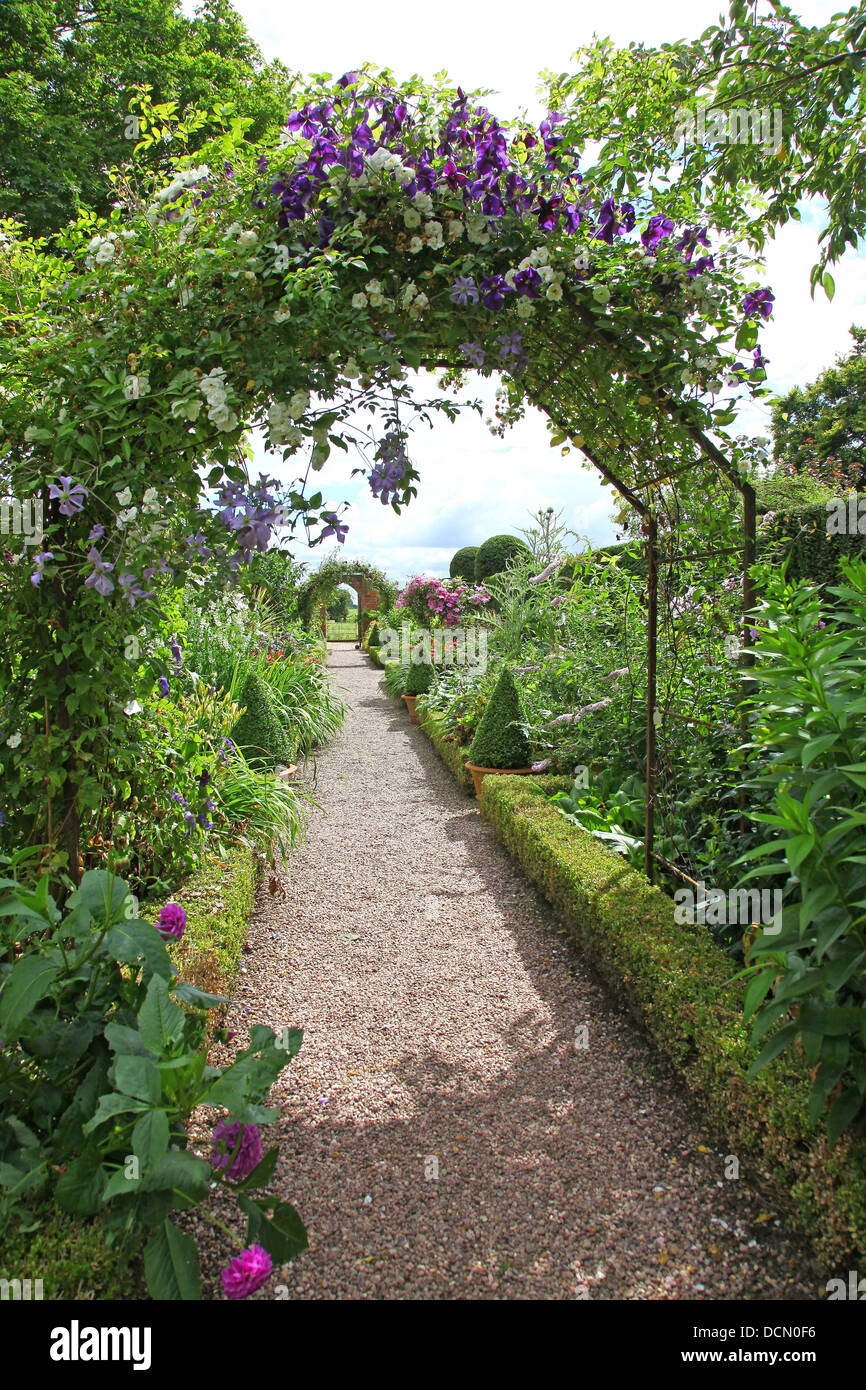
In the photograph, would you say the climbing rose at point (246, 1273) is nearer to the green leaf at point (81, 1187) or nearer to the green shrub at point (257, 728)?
the green leaf at point (81, 1187)

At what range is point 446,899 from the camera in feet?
14.6

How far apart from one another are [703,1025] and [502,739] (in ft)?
12.2

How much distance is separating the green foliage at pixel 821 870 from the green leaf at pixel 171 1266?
50.3 inches

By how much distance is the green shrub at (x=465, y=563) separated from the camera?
72.8 ft

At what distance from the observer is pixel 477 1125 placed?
98.4 inches

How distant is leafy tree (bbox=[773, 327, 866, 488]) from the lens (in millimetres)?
18516

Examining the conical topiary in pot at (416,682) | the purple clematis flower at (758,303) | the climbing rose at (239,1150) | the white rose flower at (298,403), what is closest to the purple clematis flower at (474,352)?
the white rose flower at (298,403)

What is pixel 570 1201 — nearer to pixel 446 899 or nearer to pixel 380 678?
pixel 446 899

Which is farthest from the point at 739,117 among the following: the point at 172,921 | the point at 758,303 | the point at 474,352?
the point at 172,921

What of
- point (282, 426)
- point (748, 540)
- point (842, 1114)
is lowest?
point (842, 1114)

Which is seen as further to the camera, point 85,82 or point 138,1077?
point 85,82

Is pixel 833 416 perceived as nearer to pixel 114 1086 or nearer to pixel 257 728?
pixel 257 728

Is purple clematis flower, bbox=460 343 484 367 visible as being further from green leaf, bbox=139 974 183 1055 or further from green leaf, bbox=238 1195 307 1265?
green leaf, bbox=238 1195 307 1265

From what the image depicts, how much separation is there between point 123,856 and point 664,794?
7.91ft
